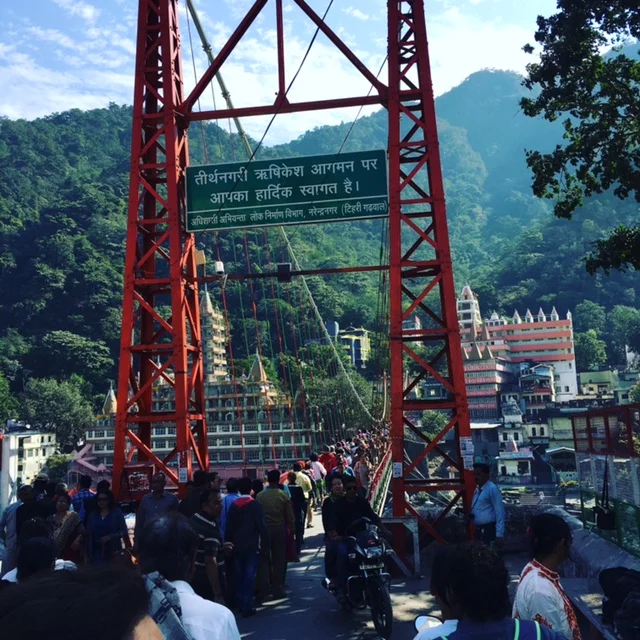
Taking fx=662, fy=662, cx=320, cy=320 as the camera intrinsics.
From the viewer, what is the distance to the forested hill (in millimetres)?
75625

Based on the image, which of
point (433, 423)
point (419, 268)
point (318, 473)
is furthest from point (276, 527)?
point (433, 423)

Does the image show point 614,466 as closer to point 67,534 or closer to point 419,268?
point 419,268

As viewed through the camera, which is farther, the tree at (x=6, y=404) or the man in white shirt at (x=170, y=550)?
the tree at (x=6, y=404)

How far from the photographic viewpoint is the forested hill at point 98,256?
7562cm

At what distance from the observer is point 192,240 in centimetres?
1009

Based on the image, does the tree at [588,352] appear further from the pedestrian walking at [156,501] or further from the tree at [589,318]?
the pedestrian walking at [156,501]

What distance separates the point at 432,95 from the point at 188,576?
8058 mm

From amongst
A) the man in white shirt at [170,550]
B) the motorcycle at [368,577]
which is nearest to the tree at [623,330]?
the motorcycle at [368,577]

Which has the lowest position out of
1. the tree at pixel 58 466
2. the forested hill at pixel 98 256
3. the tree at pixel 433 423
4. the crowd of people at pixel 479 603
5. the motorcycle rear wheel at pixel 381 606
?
the tree at pixel 58 466

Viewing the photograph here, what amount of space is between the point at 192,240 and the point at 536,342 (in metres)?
75.0

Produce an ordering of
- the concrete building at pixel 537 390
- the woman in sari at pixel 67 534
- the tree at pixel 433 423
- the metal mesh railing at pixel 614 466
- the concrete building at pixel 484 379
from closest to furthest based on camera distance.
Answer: the woman in sari at pixel 67 534 → the metal mesh railing at pixel 614 466 → the tree at pixel 433 423 → the concrete building at pixel 537 390 → the concrete building at pixel 484 379

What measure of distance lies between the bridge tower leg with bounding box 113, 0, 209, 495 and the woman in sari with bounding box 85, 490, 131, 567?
326 cm

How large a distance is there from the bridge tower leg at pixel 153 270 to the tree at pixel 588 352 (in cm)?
7921

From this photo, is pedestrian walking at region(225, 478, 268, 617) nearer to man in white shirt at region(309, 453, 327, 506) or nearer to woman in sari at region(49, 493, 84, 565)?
woman in sari at region(49, 493, 84, 565)
